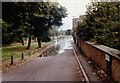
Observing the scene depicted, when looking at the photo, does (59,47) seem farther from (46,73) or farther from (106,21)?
(46,73)

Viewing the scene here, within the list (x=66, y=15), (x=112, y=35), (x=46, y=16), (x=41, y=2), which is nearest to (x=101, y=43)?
(x=112, y=35)

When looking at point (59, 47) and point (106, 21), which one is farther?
point (59, 47)

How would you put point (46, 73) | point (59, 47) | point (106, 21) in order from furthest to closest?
point (59, 47) < point (106, 21) < point (46, 73)

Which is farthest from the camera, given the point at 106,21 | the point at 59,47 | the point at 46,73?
the point at 59,47

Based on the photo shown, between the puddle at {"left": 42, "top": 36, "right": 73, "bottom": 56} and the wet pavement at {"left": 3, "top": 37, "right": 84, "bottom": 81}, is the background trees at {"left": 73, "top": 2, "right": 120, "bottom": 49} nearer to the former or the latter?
the wet pavement at {"left": 3, "top": 37, "right": 84, "bottom": 81}

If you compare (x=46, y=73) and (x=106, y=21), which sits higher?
(x=106, y=21)

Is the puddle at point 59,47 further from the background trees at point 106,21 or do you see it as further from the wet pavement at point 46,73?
the wet pavement at point 46,73

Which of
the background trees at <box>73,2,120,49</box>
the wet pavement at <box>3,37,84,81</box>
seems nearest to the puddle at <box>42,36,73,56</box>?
the background trees at <box>73,2,120,49</box>

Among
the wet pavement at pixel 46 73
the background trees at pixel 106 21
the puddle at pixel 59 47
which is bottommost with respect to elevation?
the puddle at pixel 59 47

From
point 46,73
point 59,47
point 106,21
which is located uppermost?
point 106,21

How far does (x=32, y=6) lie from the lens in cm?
2264

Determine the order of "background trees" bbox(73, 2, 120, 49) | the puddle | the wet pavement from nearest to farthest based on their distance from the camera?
the wet pavement < "background trees" bbox(73, 2, 120, 49) < the puddle

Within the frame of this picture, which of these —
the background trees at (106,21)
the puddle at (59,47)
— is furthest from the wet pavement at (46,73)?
the puddle at (59,47)

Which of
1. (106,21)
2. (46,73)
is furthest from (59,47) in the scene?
(46,73)
